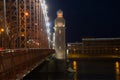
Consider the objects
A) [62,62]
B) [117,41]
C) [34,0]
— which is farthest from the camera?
[117,41]

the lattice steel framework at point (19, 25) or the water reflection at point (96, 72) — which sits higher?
the lattice steel framework at point (19, 25)

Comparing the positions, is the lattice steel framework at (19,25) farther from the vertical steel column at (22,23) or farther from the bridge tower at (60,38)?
the bridge tower at (60,38)

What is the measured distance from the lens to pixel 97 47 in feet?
481

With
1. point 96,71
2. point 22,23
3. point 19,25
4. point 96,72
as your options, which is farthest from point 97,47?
point 19,25

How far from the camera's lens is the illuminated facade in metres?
142

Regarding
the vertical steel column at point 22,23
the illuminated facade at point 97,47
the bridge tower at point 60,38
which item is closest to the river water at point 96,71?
the bridge tower at point 60,38

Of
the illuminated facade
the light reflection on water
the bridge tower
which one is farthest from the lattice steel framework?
the illuminated facade

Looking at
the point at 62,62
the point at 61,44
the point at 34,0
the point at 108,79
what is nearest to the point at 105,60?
the point at 61,44

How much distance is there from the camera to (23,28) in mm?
33969

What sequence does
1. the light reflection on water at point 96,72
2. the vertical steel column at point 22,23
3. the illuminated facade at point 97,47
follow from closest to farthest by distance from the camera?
the vertical steel column at point 22,23 < the light reflection on water at point 96,72 < the illuminated facade at point 97,47

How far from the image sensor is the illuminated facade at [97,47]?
14243cm

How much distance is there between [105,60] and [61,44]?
35171 millimetres

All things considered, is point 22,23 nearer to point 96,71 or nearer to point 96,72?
point 96,72

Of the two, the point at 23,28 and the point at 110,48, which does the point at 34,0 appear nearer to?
the point at 23,28
